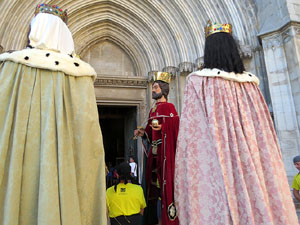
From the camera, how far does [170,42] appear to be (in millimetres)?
7625

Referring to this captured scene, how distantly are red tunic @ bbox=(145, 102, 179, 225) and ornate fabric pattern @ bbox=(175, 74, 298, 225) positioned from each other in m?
0.60

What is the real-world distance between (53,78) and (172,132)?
141cm

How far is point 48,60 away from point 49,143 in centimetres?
55

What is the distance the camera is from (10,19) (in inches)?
230

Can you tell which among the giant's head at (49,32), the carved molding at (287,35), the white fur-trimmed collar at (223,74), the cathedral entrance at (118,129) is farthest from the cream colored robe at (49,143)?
the cathedral entrance at (118,129)

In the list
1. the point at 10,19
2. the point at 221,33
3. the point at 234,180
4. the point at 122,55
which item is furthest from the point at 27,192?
the point at 122,55

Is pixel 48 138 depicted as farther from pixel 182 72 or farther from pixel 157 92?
pixel 182 72

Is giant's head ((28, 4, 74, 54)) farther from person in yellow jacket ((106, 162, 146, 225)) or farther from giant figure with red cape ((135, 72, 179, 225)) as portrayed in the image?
person in yellow jacket ((106, 162, 146, 225))

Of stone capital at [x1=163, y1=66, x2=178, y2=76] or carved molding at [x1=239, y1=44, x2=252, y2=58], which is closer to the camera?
carved molding at [x1=239, y1=44, x2=252, y2=58]

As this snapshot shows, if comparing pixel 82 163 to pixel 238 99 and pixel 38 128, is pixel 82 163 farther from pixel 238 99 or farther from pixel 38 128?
pixel 238 99

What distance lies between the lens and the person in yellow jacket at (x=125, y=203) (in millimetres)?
2527

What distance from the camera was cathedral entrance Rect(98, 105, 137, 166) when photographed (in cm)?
812

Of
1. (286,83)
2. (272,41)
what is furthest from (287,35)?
(286,83)

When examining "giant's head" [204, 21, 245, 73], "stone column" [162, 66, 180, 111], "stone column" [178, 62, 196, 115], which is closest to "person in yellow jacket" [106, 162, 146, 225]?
"giant's head" [204, 21, 245, 73]
